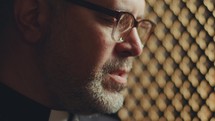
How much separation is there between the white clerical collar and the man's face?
0.15 feet

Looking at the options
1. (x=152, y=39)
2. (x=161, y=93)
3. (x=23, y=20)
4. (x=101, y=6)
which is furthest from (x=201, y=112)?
(x=23, y=20)

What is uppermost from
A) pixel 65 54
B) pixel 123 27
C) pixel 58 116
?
pixel 123 27

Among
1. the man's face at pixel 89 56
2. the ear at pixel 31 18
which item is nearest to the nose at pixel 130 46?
the man's face at pixel 89 56

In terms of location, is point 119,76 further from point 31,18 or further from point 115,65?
point 31,18

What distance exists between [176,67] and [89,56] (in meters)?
0.21

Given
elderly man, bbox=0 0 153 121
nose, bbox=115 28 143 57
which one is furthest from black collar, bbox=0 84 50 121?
nose, bbox=115 28 143 57

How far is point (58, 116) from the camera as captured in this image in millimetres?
1085

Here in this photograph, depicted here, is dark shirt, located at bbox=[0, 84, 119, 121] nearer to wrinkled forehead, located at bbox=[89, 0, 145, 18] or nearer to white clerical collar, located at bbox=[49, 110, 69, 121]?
white clerical collar, located at bbox=[49, 110, 69, 121]

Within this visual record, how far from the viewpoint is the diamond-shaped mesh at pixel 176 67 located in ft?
3.21

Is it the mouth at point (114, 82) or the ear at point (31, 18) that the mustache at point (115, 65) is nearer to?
the mouth at point (114, 82)

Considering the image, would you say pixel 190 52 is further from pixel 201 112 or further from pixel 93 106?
pixel 93 106

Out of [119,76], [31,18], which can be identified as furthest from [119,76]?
[31,18]

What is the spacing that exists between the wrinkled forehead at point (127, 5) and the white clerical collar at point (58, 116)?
0.29 m

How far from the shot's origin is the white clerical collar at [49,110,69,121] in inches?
41.8
